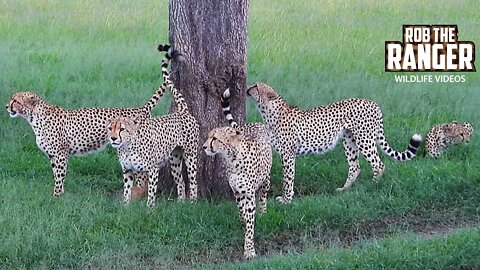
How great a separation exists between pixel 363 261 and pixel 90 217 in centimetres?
198

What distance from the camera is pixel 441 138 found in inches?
315

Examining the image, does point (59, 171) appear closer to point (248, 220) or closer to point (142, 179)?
point (142, 179)

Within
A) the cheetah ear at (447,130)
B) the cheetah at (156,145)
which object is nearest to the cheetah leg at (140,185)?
the cheetah at (156,145)

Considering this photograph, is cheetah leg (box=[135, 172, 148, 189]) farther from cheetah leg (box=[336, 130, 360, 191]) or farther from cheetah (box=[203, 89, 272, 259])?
cheetah leg (box=[336, 130, 360, 191])

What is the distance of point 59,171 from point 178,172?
0.93m

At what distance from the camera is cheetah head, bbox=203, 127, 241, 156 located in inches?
231

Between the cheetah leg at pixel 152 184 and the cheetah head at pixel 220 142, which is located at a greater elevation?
the cheetah head at pixel 220 142

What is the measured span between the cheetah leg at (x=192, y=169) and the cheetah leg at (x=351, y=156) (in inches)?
51.2

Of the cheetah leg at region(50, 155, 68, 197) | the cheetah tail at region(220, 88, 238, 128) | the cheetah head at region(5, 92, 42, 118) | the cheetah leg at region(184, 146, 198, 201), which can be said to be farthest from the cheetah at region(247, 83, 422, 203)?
the cheetah head at region(5, 92, 42, 118)

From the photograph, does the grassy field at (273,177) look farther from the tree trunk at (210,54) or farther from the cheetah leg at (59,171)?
the tree trunk at (210,54)

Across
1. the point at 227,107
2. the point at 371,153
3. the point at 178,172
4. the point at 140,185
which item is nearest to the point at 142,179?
the point at 140,185

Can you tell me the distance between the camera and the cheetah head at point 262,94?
283 inches

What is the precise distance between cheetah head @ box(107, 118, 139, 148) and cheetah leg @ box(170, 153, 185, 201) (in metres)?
0.64

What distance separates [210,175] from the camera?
715 cm
